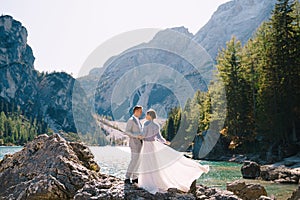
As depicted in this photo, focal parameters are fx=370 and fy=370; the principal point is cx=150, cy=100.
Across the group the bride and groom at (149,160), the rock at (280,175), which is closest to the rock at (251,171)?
the rock at (280,175)

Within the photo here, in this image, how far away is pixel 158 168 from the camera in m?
10.1

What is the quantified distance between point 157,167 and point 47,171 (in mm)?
3285

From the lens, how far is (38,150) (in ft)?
40.1

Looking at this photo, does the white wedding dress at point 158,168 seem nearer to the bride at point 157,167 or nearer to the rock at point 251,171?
the bride at point 157,167

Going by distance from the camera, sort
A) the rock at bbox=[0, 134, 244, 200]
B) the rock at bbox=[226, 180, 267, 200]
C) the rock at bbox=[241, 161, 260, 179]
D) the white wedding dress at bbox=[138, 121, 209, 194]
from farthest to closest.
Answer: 1. the rock at bbox=[241, 161, 260, 179]
2. the rock at bbox=[226, 180, 267, 200]
3. the white wedding dress at bbox=[138, 121, 209, 194]
4. the rock at bbox=[0, 134, 244, 200]

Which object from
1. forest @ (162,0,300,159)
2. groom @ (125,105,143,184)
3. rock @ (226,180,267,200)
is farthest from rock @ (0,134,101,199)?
forest @ (162,0,300,159)

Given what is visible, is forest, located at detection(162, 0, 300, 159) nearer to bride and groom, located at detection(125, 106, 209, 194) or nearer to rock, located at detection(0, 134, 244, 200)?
rock, located at detection(0, 134, 244, 200)

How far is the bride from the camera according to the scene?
989 centimetres

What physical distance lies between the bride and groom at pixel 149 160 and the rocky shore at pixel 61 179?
40 centimetres

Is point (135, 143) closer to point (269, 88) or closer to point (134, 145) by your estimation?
point (134, 145)

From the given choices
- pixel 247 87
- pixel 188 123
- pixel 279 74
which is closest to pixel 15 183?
pixel 279 74

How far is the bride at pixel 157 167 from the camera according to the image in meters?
9.89

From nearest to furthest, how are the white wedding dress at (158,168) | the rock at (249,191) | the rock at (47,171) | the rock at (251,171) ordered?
the white wedding dress at (158,168) < the rock at (47,171) < the rock at (249,191) < the rock at (251,171)

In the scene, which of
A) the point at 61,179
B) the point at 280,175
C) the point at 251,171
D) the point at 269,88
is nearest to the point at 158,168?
the point at 61,179
